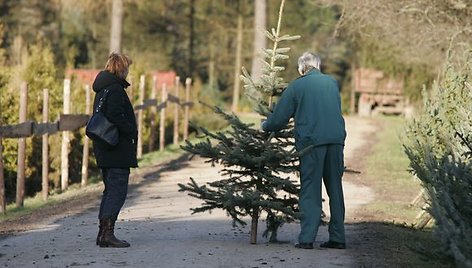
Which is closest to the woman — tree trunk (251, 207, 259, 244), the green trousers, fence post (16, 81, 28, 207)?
tree trunk (251, 207, 259, 244)

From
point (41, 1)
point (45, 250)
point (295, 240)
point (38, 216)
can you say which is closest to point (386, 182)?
point (38, 216)

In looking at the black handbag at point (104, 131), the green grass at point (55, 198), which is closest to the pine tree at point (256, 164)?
the black handbag at point (104, 131)

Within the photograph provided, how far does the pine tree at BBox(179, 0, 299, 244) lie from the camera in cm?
1007

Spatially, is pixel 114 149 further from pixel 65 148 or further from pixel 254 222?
pixel 65 148

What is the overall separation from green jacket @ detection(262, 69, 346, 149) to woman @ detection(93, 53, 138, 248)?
1337 mm

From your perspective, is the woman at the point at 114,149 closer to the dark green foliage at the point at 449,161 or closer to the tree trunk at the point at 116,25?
the dark green foliage at the point at 449,161

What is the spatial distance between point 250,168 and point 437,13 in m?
11.2

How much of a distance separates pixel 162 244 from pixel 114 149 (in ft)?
3.41

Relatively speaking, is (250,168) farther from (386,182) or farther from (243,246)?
(386,182)

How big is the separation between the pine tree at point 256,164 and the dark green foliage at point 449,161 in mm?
1245

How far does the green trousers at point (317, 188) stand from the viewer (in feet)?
32.9

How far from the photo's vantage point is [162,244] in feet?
33.7

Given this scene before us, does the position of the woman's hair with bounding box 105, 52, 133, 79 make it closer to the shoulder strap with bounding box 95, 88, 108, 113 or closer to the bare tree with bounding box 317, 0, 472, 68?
the shoulder strap with bounding box 95, 88, 108, 113

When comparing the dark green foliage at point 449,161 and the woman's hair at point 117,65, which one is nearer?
the dark green foliage at point 449,161
